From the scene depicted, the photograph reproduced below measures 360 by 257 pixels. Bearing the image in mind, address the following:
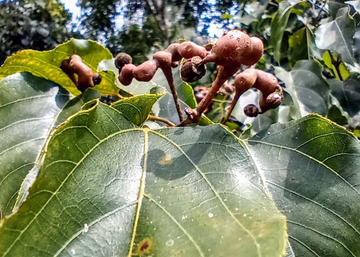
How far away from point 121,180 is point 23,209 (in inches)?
3.7

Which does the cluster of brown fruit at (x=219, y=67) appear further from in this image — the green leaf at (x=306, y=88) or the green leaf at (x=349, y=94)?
the green leaf at (x=349, y=94)

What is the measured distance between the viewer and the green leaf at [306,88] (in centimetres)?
98

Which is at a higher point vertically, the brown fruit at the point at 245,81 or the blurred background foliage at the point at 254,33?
the brown fruit at the point at 245,81

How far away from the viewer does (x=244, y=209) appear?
370mm

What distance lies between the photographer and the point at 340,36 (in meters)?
0.99

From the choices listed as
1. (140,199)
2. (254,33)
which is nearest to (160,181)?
(140,199)

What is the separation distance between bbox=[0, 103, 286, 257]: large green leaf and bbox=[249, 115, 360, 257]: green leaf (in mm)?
66

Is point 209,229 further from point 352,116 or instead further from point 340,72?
point 340,72

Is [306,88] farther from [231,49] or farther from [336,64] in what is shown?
[231,49]

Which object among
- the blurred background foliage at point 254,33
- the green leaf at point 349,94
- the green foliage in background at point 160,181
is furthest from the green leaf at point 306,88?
the green foliage in background at point 160,181

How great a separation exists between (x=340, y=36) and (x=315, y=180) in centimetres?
64

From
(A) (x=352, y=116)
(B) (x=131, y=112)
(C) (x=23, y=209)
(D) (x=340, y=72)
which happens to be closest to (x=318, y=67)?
(A) (x=352, y=116)

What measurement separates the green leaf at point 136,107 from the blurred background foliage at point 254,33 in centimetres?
16

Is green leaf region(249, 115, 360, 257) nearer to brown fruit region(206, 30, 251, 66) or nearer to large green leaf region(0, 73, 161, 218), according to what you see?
brown fruit region(206, 30, 251, 66)
